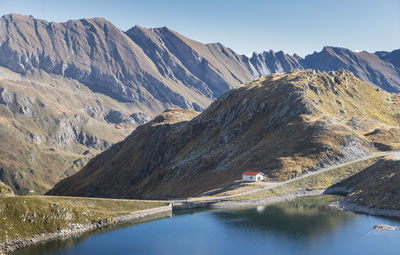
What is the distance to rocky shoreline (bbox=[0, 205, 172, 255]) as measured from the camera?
11338cm

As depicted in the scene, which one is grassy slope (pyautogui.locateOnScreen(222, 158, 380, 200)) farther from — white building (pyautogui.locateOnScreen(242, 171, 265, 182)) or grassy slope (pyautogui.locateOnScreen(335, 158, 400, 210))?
white building (pyautogui.locateOnScreen(242, 171, 265, 182))

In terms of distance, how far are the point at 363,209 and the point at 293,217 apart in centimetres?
2473

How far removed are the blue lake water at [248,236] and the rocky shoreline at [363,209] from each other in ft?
10.7

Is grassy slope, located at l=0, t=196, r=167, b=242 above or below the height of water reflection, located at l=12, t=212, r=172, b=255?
above

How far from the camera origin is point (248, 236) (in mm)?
120688

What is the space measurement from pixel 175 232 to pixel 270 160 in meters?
77.8

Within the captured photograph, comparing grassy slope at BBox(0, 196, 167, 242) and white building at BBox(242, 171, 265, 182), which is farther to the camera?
white building at BBox(242, 171, 265, 182)

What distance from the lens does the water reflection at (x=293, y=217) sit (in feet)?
408

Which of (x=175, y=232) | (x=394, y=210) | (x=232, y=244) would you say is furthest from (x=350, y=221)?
(x=175, y=232)

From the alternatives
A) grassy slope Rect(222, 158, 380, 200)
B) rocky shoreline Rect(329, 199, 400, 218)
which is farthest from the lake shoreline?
grassy slope Rect(222, 158, 380, 200)

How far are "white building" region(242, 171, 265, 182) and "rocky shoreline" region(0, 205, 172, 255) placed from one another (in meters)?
36.6

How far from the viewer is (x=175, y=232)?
130 m

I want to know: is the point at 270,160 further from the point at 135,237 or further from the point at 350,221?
Answer: the point at 135,237

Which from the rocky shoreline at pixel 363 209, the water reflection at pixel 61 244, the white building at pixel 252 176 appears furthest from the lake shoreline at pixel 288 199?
the water reflection at pixel 61 244
